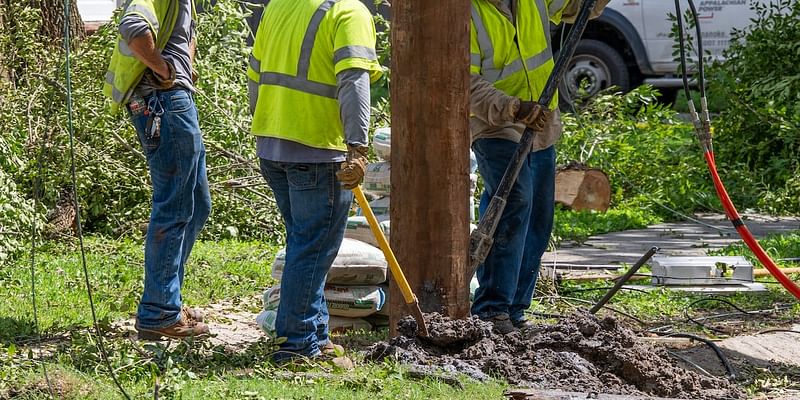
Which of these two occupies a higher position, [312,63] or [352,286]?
[312,63]

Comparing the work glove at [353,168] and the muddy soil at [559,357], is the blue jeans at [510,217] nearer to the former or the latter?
the muddy soil at [559,357]

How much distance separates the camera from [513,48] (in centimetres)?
601

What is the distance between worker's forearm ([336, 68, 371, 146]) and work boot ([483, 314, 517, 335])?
1.36 metres

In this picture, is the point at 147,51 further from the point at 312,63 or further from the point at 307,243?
the point at 307,243

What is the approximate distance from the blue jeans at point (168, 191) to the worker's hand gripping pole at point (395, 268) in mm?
1199

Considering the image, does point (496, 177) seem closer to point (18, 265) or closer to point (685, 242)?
point (18, 265)

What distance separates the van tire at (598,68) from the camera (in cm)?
1521

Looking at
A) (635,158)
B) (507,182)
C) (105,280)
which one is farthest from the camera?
(635,158)

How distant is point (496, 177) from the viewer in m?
6.00

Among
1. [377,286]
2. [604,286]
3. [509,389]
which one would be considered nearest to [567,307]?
[604,286]

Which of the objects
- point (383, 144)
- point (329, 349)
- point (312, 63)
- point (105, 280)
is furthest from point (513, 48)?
point (105, 280)

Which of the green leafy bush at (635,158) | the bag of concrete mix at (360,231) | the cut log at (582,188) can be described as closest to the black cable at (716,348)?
the bag of concrete mix at (360,231)

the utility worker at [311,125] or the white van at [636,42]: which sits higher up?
the white van at [636,42]

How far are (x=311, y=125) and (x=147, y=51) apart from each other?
104 centimetres
